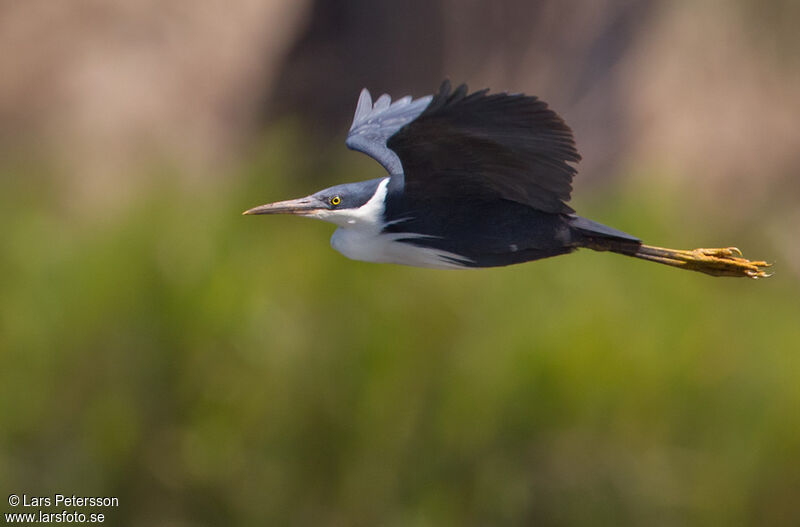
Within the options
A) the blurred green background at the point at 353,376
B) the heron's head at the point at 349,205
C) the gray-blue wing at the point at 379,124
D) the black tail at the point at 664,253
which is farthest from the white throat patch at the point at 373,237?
the blurred green background at the point at 353,376

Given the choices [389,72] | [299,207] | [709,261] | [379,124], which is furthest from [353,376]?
[299,207]

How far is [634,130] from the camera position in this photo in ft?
16.5

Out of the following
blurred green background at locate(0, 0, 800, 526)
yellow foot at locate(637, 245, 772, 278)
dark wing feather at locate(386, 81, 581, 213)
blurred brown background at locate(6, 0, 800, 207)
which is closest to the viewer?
dark wing feather at locate(386, 81, 581, 213)

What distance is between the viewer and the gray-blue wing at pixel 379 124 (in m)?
1.77

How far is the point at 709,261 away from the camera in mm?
1651

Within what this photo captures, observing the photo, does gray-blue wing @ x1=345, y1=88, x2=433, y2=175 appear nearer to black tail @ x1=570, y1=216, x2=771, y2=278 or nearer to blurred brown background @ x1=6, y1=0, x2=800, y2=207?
black tail @ x1=570, y1=216, x2=771, y2=278

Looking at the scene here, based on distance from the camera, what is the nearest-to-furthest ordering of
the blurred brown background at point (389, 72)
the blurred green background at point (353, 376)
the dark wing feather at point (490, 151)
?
the dark wing feather at point (490, 151), the blurred green background at point (353, 376), the blurred brown background at point (389, 72)

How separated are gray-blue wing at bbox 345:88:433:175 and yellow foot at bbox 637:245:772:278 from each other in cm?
42

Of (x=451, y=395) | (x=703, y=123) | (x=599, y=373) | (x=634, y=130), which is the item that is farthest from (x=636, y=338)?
(x=703, y=123)

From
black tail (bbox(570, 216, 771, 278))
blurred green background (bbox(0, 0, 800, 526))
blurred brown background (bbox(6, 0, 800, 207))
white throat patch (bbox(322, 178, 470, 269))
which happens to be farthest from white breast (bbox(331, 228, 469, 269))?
blurred brown background (bbox(6, 0, 800, 207))

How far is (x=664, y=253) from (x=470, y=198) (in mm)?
334

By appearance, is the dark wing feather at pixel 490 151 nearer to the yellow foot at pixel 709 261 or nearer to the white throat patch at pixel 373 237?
the white throat patch at pixel 373 237

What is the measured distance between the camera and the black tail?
55.7 inches

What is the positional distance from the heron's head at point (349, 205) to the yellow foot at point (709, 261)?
1.25 ft
